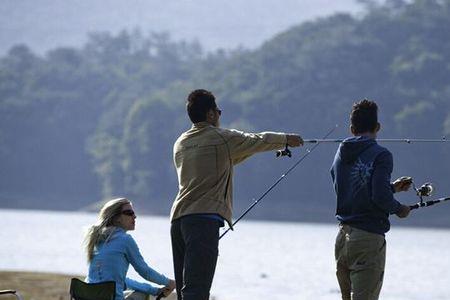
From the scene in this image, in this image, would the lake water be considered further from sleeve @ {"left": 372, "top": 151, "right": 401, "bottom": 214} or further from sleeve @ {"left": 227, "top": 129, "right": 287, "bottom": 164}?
sleeve @ {"left": 372, "top": 151, "right": 401, "bottom": 214}

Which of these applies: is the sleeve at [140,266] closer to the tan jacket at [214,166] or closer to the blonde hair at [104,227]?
the blonde hair at [104,227]

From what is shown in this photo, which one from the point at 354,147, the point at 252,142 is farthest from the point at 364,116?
the point at 252,142

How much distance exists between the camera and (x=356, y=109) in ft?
21.7

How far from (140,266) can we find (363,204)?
116cm

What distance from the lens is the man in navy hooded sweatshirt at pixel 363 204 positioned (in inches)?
258

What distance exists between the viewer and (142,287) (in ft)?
22.5

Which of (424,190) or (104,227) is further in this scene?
(424,190)

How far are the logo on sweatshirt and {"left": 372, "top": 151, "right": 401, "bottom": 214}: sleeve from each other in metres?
0.04

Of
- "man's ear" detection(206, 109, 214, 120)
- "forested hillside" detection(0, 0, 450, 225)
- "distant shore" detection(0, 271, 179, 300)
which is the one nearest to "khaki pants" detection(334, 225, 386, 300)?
"man's ear" detection(206, 109, 214, 120)

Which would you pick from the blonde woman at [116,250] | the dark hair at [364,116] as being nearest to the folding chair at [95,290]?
the blonde woman at [116,250]

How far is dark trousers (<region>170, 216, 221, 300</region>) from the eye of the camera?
678 cm

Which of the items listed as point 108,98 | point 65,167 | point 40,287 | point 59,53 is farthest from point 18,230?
point 59,53

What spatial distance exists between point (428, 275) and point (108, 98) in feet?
233

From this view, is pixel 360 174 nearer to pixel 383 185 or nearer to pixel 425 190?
pixel 383 185
